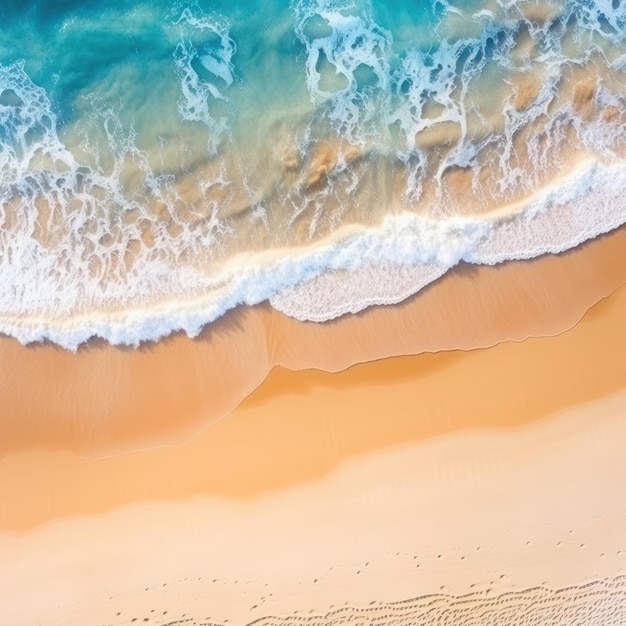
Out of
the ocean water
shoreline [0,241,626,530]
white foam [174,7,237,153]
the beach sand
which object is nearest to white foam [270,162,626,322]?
the ocean water

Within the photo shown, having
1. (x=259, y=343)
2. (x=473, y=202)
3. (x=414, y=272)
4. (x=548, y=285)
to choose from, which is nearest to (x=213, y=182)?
(x=259, y=343)

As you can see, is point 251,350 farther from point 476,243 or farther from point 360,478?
point 476,243

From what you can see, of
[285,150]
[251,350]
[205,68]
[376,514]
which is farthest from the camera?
[205,68]

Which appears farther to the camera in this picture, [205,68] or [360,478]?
[205,68]

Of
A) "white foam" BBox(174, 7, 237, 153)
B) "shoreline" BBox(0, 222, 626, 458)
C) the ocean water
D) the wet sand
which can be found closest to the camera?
the wet sand

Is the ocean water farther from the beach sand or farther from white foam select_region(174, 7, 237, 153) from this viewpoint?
the beach sand

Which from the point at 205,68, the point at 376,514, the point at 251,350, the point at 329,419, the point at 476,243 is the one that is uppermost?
the point at 205,68

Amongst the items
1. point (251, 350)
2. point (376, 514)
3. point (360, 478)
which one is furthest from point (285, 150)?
point (376, 514)

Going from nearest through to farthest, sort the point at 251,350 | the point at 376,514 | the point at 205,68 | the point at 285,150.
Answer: the point at 376,514
the point at 251,350
the point at 285,150
the point at 205,68
